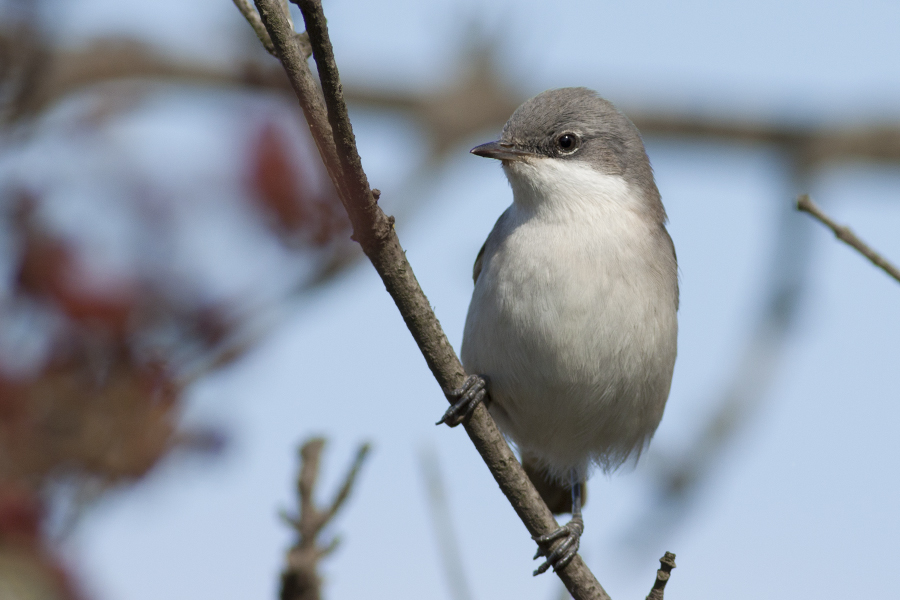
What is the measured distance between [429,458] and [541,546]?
53 centimetres

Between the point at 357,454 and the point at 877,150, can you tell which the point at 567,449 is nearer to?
the point at 357,454

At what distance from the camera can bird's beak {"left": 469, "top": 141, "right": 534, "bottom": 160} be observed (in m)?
3.99

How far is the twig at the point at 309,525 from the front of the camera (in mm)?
2328

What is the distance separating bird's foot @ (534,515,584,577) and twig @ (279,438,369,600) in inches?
37.6

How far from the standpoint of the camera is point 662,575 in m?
2.68

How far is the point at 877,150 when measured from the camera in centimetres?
983

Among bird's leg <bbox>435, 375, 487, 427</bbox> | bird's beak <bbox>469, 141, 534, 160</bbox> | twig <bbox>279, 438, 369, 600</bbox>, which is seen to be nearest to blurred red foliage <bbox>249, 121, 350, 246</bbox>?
bird's beak <bbox>469, 141, 534, 160</bbox>

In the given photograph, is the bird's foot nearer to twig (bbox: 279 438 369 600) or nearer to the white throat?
twig (bbox: 279 438 369 600)

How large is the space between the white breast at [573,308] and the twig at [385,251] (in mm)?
767

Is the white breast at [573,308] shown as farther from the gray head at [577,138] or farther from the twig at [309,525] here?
the twig at [309,525]

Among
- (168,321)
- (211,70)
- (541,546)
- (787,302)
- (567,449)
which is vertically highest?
(211,70)

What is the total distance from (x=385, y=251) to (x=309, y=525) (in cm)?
77

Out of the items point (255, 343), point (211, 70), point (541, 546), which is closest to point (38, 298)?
point (255, 343)

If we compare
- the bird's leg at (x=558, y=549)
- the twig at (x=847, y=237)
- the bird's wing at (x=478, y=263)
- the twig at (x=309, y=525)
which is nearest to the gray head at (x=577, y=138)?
the bird's wing at (x=478, y=263)
